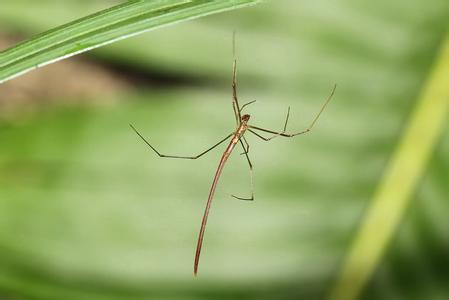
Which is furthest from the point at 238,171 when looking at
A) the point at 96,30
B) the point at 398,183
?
the point at 96,30

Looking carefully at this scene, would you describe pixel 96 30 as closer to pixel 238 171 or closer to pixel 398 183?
pixel 238 171

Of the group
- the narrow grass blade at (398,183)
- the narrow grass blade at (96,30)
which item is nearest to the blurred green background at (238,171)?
the narrow grass blade at (398,183)

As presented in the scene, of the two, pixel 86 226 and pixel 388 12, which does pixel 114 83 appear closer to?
pixel 86 226

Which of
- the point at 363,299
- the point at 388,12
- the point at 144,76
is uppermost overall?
the point at 144,76

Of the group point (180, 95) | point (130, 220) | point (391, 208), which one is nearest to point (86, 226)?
point (130, 220)

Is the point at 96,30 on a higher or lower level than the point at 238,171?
lower
